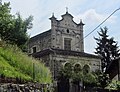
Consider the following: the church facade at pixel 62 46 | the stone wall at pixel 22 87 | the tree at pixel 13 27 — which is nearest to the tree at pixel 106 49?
the church facade at pixel 62 46

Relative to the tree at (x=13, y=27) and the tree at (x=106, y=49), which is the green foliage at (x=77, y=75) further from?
the tree at (x=106, y=49)

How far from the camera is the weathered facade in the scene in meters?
40.3

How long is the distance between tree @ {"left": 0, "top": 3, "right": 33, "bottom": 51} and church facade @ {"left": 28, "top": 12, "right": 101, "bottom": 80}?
37.3 ft

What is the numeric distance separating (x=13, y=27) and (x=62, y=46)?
2075cm

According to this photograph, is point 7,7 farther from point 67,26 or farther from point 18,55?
point 67,26

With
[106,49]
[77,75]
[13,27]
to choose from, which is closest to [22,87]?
[13,27]

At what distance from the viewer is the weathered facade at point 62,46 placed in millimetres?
40312

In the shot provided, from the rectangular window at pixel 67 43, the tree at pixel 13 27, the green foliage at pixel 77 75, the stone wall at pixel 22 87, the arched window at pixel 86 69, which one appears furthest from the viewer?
the rectangular window at pixel 67 43

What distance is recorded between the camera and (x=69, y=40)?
48094 mm

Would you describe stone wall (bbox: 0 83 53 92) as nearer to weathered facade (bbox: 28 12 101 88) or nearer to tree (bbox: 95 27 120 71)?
weathered facade (bbox: 28 12 101 88)

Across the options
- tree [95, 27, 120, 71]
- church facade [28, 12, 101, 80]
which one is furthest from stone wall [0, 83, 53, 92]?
tree [95, 27, 120, 71]

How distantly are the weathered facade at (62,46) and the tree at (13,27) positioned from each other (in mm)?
11377

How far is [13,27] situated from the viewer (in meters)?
26.6

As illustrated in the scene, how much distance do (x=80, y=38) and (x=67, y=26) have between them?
3027mm
